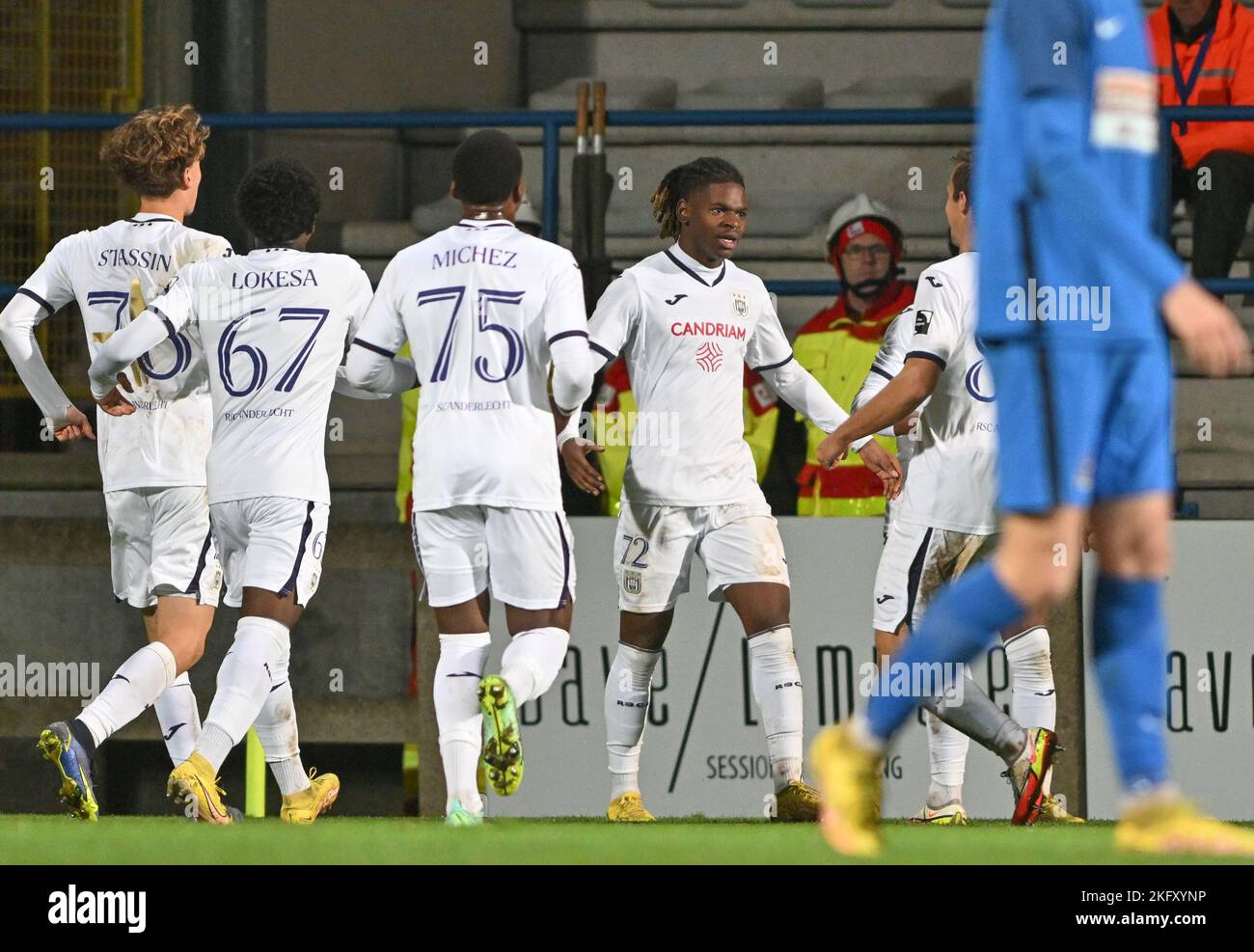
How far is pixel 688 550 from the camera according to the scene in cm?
720

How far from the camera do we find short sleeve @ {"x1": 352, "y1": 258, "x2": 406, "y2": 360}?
21.1 ft

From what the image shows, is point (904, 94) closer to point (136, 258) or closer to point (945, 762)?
point (945, 762)

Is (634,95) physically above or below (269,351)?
above

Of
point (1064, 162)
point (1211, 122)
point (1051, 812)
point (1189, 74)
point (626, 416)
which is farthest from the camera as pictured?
point (1189, 74)

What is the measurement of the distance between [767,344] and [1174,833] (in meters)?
3.25

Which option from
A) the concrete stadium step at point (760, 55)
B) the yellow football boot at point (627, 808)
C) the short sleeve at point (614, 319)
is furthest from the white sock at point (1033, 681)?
the concrete stadium step at point (760, 55)

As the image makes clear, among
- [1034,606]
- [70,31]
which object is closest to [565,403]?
[1034,606]

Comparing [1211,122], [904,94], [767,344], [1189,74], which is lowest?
[767,344]

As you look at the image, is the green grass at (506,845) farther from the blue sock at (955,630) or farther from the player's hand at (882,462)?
the player's hand at (882,462)

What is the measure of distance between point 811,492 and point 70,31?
5247 mm

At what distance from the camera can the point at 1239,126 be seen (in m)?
9.36

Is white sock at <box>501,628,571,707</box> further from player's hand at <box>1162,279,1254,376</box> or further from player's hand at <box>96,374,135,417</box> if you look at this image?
player's hand at <box>1162,279,1254,376</box>

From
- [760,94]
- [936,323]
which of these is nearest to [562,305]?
[936,323]
